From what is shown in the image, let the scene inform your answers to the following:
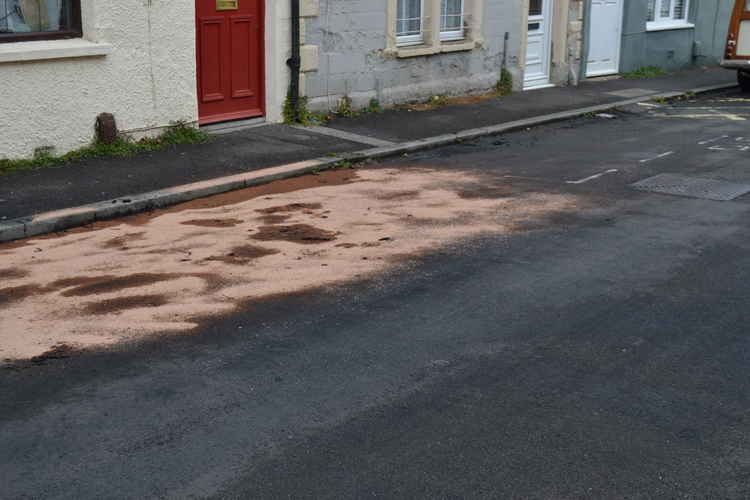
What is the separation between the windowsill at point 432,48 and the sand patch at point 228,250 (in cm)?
452

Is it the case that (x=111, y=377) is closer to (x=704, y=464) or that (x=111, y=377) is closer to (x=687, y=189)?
(x=704, y=464)

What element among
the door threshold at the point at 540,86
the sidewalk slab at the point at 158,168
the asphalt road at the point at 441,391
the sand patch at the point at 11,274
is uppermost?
the door threshold at the point at 540,86

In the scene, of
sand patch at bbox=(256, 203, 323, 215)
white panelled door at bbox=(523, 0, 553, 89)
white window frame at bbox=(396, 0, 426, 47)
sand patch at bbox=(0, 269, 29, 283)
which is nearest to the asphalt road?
sand patch at bbox=(0, 269, 29, 283)

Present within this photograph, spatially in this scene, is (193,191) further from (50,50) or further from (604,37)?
(604,37)

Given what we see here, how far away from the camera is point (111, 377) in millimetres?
5594

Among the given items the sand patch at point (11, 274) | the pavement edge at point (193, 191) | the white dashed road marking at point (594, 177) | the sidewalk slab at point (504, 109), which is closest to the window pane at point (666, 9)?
the sidewalk slab at point (504, 109)

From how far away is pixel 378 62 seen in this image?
14.8 m

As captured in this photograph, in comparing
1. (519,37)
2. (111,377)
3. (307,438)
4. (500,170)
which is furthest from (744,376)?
(519,37)

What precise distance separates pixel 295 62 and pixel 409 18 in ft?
9.49

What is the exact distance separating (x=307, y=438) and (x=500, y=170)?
718cm

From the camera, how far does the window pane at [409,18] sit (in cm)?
1535

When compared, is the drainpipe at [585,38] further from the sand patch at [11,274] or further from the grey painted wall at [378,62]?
the sand patch at [11,274]

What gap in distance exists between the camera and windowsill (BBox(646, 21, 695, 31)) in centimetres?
2150

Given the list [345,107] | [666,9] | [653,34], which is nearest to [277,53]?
[345,107]
